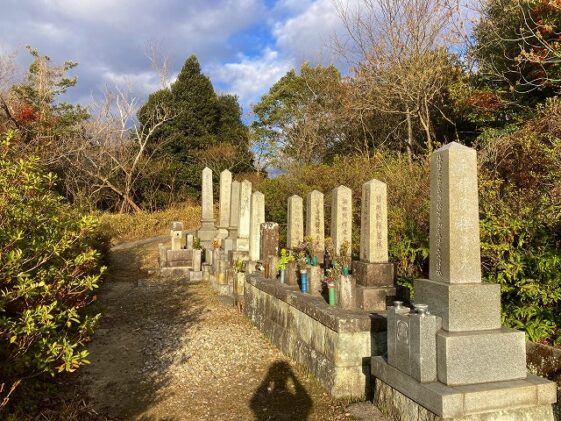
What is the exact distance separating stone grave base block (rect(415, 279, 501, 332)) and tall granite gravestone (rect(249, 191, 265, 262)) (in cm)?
575

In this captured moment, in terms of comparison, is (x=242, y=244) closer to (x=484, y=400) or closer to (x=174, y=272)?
(x=174, y=272)

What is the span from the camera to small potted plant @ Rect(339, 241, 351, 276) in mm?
5480

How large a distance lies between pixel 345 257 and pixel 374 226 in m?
0.85

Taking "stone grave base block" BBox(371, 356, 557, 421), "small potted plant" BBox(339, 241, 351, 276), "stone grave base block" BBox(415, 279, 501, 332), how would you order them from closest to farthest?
"stone grave base block" BBox(371, 356, 557, 421), "stone grave base block" BBox(415, 279, 501, 332), "small potted plant" BBox(339, 241, 351, 276)

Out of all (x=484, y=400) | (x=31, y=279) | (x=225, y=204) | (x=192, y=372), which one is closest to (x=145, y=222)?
(x=225, y=204)

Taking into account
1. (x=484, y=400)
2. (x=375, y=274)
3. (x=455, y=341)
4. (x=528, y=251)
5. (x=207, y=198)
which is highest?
(x=207, y=198)

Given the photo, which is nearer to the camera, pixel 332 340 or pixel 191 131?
pixel 332 340

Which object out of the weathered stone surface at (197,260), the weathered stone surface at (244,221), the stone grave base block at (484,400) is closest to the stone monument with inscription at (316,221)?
the weathered stone surface at (244,221)

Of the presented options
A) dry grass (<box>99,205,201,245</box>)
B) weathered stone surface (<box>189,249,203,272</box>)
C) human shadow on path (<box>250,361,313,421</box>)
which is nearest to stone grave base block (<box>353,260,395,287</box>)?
human shadow on path (<box>250,361,313,421</box>)

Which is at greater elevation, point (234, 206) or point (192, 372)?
point (234, 206)

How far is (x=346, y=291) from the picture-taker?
5.09m

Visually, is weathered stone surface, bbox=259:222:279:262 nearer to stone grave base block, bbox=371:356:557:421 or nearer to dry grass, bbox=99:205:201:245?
stone grave base block, bbox=371:356:557:421

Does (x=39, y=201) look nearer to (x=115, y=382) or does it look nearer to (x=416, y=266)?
(x=115, y=382)

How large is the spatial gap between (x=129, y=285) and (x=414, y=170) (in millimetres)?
7674
